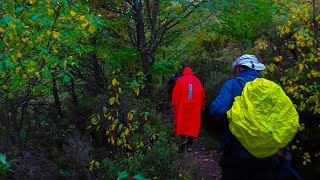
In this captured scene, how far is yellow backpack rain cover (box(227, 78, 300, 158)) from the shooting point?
2867 millimetres

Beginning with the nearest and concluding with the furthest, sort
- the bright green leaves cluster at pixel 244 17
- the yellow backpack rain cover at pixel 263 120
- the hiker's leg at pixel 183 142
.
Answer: the yellow backpack rain cover at pixel 263 120, the hiker's leg at pixel 183 142, the bright green leaves cluster at pixel 244 17

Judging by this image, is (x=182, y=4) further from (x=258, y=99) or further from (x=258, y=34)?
(x=258, y=99)

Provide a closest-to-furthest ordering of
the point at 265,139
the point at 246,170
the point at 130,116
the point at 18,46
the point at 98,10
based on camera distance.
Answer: the point at 265,139, the point at 246,170, the point at 18,46, the point at 130,116, the point at 98,10

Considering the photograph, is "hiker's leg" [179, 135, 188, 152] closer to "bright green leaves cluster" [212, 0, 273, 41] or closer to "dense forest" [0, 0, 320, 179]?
"dense forest" [0, 0, 320, 179]

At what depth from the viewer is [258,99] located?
9.78 feet

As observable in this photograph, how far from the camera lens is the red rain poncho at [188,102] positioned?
673cm

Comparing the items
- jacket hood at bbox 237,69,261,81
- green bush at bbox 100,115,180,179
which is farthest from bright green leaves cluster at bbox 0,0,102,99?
jacket hood at bbox 237,69,261,81

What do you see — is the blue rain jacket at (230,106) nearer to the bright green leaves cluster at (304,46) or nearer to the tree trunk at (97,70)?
the bright green leaves cluster at (304,46)

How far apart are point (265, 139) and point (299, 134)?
2.78m

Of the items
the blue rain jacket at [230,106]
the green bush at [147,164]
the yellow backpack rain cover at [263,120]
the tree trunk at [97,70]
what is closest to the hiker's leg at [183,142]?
the tree trunk at [97,70]

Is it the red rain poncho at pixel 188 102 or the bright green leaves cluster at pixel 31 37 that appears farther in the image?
the red rain poncho at pixel 188 102

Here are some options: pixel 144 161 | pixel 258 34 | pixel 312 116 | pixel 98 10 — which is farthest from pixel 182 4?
pixel 144 161

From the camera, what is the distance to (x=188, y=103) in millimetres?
6816

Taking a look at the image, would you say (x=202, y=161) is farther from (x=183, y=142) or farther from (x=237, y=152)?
(x=237, y=152)
